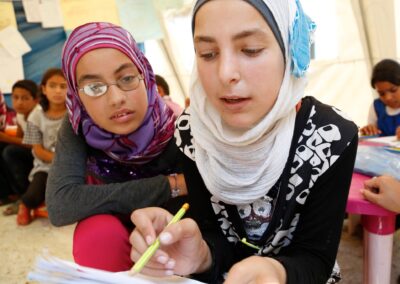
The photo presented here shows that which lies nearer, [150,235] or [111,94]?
[150,235]

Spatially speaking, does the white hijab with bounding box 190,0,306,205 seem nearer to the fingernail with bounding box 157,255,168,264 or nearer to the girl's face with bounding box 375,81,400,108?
the fingernail with bounding box 157,255,168,264

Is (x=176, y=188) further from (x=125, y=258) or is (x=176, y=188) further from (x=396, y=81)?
(x=396, y=81)

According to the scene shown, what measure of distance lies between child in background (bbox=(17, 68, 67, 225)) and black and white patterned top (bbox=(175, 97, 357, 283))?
1495 millimetres

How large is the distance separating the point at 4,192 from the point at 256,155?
228 centimetres

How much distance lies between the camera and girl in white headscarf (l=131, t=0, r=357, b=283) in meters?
0.55

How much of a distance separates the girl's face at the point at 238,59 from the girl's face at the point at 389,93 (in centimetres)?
142

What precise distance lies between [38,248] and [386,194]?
4.68 feet

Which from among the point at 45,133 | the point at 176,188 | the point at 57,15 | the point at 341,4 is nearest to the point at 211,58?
the point at 176,188

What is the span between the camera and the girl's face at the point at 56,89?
6.54 ft

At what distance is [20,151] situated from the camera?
7.54 feet

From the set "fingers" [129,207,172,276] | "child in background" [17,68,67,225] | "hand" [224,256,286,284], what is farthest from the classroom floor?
"hand" [224,256,286,284]

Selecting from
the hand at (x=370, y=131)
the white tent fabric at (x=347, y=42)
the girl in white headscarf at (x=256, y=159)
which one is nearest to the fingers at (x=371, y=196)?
the girl in white headscarf at (x=256, y=159)

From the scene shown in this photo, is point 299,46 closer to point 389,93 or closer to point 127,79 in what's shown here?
point 127,79

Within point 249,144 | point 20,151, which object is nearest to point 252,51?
point 249,144
